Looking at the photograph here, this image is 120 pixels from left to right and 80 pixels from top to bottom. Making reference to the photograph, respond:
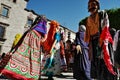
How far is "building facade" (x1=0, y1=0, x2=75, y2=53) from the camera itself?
2817 cm

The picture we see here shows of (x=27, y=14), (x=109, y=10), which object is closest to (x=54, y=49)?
(x=109, y=10)

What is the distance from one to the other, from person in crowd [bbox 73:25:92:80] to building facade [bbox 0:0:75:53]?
2287cm

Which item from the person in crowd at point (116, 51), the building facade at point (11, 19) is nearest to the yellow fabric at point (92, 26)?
the person in crowd at point (116, 51)

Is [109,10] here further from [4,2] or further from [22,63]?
[22,63]

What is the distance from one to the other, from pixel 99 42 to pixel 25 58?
2.09 metres

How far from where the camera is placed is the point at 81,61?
5469 mm

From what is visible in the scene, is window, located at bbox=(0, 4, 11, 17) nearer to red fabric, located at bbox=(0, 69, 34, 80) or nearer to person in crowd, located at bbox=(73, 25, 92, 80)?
person in crowd, located at bbox=(73, 25, 92, 80)

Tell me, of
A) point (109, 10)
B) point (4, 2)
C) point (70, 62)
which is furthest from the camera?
point (4, 2)

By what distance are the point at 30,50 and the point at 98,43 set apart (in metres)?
2.03

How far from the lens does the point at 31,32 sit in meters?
5.37

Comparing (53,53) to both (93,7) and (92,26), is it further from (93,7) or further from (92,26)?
(93,7)

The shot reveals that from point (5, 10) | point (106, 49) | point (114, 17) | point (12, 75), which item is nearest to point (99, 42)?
point (106, 49)

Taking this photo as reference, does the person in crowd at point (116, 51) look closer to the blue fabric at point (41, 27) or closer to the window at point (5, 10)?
the blue fabric at point (41, 27)

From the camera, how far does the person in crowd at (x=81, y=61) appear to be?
5.29 m
